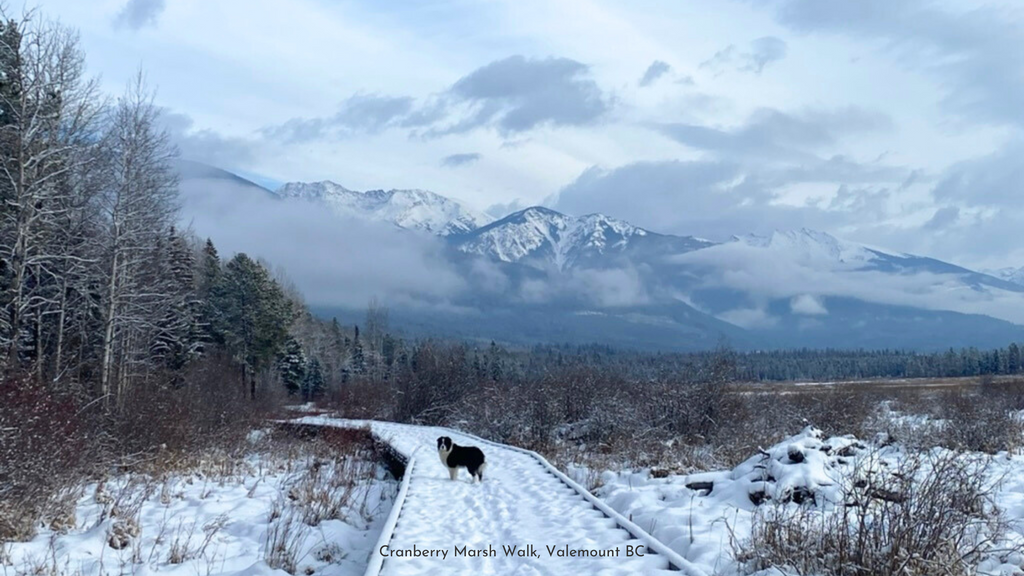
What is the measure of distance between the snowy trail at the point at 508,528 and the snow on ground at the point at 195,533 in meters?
0.77

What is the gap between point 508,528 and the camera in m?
8.79

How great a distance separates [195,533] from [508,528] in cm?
417

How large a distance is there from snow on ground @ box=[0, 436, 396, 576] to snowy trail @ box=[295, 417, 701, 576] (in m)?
0.77

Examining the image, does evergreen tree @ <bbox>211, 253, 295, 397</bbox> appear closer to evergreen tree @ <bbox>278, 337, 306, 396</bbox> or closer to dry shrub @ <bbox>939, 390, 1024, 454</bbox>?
evergreen tree @ <bbox>278, 337, 306, 396</bbox>

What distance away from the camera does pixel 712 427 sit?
2258cm

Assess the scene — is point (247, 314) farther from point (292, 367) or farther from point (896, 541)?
point (896, 541)

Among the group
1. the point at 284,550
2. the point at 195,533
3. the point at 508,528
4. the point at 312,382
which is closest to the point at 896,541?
the point at 508,528

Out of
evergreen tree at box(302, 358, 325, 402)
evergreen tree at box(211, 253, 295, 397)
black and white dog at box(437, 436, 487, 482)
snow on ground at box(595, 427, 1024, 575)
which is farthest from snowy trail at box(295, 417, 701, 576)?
evergreen tree at box(302, 358, 325, 402)

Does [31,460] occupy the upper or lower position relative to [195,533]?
upper

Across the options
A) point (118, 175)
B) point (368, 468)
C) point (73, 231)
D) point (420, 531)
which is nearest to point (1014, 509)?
point (420, 531)

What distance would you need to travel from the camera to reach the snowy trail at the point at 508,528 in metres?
6.85

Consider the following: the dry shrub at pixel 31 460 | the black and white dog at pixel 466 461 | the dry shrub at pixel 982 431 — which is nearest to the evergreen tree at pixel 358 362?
the dry shrub at pixel 982 431

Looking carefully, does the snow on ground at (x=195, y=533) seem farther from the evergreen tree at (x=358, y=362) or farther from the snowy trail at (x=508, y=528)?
the evergreen tree at (x=358, y=362)

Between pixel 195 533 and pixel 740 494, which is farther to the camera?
pixel 740 494
